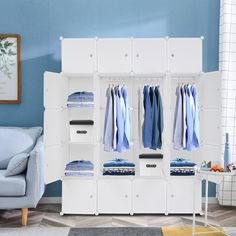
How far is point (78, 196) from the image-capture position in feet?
15.2

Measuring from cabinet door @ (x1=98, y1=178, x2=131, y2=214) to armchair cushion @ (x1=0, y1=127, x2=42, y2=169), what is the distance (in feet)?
3.10

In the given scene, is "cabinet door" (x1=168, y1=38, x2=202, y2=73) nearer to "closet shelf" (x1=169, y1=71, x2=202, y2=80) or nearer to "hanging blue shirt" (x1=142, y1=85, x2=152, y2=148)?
"closet shelf" (x1=169, y1=71, x2=202, y2=80)

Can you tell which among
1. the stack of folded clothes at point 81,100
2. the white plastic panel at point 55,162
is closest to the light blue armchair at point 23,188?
the white plastic panel at point 55,162

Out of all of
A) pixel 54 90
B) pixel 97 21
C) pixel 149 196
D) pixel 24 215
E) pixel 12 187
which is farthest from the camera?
pixel 97 21

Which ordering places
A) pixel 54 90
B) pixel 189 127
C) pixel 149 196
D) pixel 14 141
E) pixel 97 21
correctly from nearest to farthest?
pixel 54 90, pixel 189 127, pixel 149 196, pixel 14 141, pixel 97 21

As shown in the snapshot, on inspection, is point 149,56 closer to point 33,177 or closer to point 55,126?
point 55,126

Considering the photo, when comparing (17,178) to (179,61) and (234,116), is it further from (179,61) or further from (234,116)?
(234,116)

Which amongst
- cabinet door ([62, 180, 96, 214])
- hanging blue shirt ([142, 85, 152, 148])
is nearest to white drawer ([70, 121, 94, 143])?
cabinet door ([62, 180, 96, 214])

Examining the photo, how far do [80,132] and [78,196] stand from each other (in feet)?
2.31

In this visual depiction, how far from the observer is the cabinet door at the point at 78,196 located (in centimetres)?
462

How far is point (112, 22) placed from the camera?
203 inches

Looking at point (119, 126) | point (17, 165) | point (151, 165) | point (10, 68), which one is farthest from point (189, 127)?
point (10, 68)

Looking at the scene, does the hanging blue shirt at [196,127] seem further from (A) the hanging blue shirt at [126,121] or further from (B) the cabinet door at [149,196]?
(A) the hanging blue shirt at [126,121]

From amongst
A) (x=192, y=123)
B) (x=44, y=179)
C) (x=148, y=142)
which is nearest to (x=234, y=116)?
(x=192, y=123)
